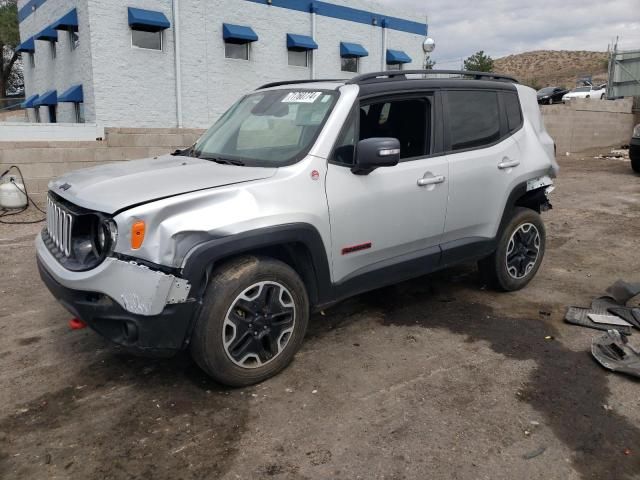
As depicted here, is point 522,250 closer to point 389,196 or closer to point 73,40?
point 389,196

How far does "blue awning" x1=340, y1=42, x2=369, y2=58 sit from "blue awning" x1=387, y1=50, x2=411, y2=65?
6.14 feet

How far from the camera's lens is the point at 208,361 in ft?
10.0

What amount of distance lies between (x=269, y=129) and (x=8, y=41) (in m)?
35.6

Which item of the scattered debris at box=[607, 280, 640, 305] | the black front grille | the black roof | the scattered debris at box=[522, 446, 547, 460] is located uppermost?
the black roof

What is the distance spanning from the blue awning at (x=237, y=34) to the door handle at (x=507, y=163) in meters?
13.7

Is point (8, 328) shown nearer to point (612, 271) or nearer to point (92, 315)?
point (92, 315)

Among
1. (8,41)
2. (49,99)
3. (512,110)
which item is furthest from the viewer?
(8,41)

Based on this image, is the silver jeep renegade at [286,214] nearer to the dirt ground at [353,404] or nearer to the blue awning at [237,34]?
the dirt ground at [353,404]

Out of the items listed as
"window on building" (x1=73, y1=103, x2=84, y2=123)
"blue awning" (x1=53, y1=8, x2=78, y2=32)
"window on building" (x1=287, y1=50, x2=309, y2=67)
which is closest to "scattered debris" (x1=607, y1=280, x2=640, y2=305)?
"blue awning" (x1=53, y1=8, x2=78, y2=32)

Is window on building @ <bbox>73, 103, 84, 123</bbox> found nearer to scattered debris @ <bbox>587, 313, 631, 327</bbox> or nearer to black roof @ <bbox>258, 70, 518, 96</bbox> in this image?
black roof @ <bbox>258, 70, 518, 96</bbox>

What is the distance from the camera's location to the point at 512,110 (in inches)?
193

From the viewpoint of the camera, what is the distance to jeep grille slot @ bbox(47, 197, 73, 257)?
320 centimetres

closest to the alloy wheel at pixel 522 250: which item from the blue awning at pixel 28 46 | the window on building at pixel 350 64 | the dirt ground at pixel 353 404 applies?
the dirt ground at pixel 353 404

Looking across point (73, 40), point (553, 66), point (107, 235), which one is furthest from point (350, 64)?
point (553, 66)
